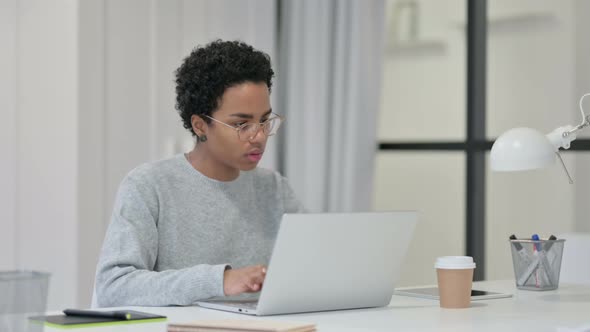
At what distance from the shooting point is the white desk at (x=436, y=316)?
63.6 inches

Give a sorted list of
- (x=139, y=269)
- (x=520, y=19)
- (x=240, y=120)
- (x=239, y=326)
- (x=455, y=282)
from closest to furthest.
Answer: (x=239, y=326)
(x=455, y=282)
(x=139, y=269)
(x=240, y=120)
(x=520, y=19)

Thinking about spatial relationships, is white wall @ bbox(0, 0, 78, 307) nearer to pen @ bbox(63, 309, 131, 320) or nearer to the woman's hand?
the woman's hand

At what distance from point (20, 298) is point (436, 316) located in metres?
0.85

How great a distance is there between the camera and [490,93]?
375cm

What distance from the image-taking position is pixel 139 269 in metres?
2.00

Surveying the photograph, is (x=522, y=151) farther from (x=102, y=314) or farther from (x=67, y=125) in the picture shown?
(x=67, y=125)

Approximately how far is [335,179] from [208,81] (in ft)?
5.50

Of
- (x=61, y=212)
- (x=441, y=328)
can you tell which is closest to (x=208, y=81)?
(x=441, y=328)

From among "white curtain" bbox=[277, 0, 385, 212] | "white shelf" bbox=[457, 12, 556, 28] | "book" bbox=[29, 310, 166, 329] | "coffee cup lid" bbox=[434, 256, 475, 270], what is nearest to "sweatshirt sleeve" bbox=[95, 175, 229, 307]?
"book" bbox=[29, 310, 166, 329]

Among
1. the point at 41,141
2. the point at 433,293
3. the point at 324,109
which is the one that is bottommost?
the point at 433,293

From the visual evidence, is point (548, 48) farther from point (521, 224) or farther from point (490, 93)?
point (521, 224)

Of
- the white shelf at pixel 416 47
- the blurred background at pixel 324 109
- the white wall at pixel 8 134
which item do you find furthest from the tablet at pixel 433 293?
the white shelf at pixel 416 47

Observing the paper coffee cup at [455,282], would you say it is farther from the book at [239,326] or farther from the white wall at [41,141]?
the white wall at [41,141]

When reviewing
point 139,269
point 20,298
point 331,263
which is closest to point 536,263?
point 331,263
